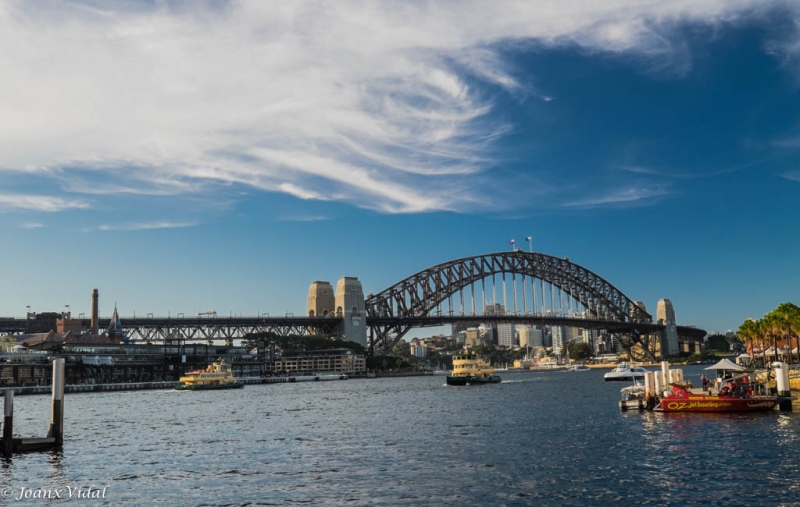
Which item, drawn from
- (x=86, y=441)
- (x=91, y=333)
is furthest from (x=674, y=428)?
(x=91, y=333)

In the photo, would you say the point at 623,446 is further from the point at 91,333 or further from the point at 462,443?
the point at 91,333

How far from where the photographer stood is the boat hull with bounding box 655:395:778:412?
1949 inches

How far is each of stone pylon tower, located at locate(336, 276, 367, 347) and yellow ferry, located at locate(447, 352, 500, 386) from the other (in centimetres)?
7127

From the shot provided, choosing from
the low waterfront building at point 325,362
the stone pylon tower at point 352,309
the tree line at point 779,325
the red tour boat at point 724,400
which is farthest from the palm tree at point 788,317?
the stone pylon tower at point 352,309

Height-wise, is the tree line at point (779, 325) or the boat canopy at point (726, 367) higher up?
the tree line at point (779, 325)

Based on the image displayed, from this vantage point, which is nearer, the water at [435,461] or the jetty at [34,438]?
the water at [435,461]

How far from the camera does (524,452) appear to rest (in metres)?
35.8

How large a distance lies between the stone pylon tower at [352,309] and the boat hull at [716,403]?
479 ft

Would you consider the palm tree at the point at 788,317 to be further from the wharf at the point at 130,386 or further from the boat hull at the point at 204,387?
the wharf at the point at 130,386

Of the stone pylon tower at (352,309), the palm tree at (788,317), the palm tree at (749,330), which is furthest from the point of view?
the stone pylon tower at (352,309)

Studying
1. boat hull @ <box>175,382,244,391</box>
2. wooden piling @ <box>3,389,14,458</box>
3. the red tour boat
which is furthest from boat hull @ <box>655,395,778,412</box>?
boat hull @ <box>175,382,244,391</box>

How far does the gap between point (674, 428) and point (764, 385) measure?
628 inches

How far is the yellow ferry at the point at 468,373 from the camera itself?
116062mm

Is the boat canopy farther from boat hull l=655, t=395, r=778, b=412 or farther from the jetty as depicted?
the jetty
